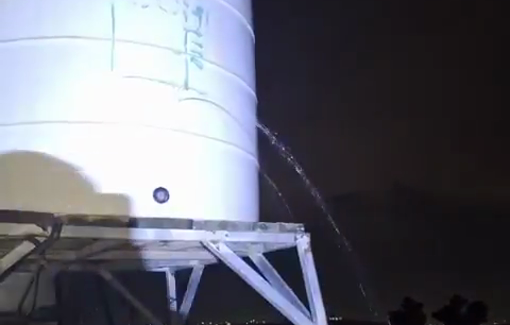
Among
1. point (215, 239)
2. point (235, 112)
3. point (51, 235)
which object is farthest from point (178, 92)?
point (51, 235)

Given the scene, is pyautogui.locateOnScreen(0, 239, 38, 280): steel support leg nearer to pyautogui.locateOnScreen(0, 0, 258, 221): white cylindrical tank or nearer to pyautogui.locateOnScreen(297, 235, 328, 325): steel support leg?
pyautogui.locateOnScreen(0, 0, 258, 221): white cylindrical tank

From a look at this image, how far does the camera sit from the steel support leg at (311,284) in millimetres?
2988

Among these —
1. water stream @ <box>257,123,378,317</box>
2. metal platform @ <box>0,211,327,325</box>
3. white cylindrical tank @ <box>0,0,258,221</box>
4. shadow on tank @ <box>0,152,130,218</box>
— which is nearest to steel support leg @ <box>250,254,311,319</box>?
metal platform @ <box>0,211,327,325</box>

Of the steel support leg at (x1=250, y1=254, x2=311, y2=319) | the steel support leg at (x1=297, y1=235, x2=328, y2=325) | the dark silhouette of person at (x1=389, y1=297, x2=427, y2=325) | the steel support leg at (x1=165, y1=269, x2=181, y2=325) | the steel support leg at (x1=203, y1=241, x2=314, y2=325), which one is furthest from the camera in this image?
the dark silhouette of person at (x1=389, y1=297, x2=427, y2=325)

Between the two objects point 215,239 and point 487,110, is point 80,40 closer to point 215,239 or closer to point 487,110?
point 215,239

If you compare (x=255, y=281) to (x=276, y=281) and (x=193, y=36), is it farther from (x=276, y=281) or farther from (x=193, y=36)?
(x=193, y=36)

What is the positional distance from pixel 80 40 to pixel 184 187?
70cm

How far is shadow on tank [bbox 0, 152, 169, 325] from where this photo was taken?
8.42ft

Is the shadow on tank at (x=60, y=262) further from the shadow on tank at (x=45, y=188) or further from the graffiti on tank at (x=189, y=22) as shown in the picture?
the graffiti on tank at (x=189, y=22)

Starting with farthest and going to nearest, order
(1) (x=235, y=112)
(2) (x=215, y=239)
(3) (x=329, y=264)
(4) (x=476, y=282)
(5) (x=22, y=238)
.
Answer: (4) (x=476, y=282) → (3) (x=329, y=264) → (1) (x=235, y=112) → (2) (x=215, y=239) → (5) (x=22, y=238)

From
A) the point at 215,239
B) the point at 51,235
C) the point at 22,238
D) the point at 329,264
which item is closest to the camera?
the point at 51,235

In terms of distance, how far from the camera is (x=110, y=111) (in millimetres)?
2703

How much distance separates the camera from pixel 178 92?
2852 mm

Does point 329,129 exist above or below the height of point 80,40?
above
